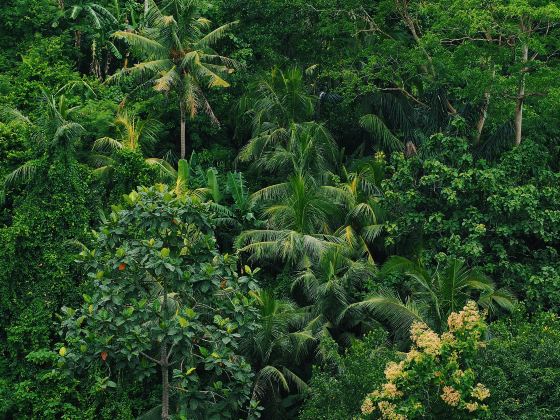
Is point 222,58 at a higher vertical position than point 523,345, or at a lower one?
higher

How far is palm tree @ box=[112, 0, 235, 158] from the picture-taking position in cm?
2297

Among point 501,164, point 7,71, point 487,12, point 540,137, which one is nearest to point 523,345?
point 501,164

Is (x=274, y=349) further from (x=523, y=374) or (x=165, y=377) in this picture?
(x=523, y=374)

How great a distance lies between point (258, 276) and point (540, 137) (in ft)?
21.2

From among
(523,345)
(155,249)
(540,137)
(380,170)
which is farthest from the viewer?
(380,170)

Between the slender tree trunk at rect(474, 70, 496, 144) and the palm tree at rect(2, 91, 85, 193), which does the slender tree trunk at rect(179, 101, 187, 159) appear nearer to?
the palm tree at rect(2, 91, 85, 193)

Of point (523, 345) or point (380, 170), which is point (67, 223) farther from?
point (523, 345)

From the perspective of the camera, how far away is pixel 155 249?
45.9ft

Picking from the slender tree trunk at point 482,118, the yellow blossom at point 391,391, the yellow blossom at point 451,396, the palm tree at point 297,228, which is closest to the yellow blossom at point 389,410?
the yellow blossom at point 391,391

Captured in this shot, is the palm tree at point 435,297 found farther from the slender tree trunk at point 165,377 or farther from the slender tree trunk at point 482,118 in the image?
the slender tree trunk at point 482,118

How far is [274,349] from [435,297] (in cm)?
316

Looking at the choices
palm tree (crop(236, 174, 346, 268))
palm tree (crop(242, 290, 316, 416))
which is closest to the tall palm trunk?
palm tree (crop(242, 290, 316, 416))

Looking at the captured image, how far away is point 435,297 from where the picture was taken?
16891mm

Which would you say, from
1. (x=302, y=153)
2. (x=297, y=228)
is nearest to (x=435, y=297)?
(x=297, y=228)
